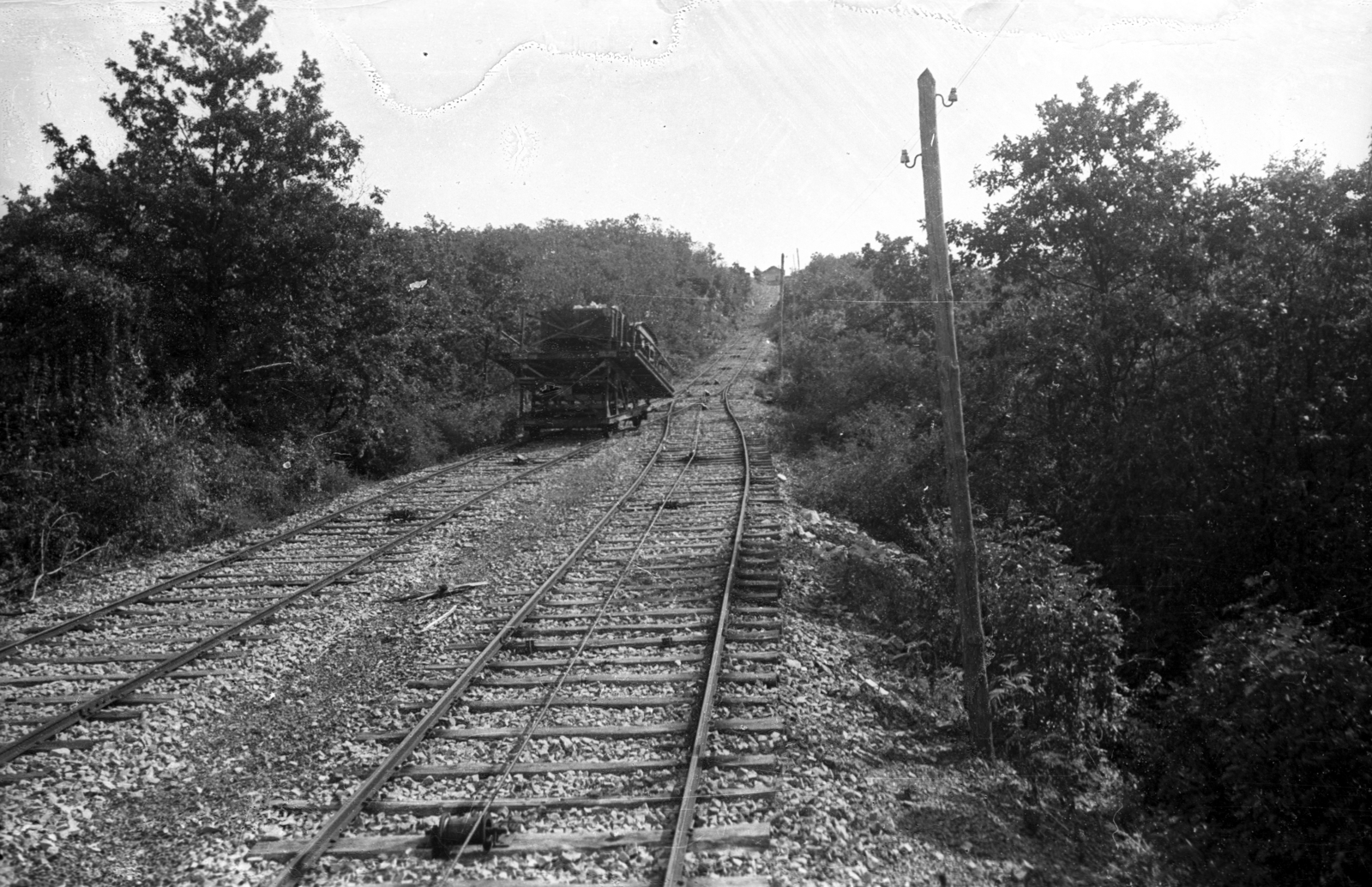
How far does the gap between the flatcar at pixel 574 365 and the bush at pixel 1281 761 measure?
17.7 m

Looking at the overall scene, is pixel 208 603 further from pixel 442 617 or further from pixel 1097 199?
pixel 1097 199

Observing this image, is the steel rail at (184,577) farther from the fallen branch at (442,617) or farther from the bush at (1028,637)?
the bush at (1028,637)

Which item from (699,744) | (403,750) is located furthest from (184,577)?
(699,744)

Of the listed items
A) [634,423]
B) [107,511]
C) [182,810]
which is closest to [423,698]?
[182,810]

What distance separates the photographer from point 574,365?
2325 cm

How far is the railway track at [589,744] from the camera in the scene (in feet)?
16.1

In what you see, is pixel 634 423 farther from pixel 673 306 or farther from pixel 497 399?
pixel 673 306

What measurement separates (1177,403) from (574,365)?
1506 cm

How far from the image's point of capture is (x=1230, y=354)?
10.7 m

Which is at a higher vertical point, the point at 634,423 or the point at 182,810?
the point at 634,423

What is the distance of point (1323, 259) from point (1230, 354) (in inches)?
→ 53.5

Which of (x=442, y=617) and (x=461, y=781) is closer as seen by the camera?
(x=461, y=781)

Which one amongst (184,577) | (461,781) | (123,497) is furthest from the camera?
(123,497)

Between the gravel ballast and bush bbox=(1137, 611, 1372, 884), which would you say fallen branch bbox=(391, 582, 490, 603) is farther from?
bush bbox=(1137, 611, 1372, 884)
